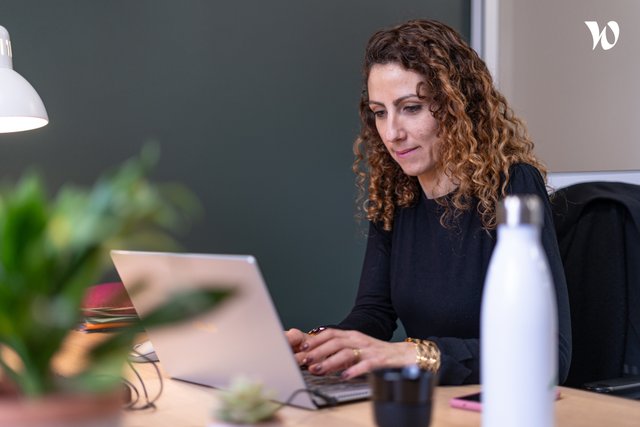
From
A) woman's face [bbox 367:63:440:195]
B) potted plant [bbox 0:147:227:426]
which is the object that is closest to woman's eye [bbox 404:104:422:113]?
woman's face [bbox 367:63:440:195]

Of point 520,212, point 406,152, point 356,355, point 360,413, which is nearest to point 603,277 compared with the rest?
point 406,152

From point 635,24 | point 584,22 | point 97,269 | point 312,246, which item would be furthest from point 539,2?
point 97,269

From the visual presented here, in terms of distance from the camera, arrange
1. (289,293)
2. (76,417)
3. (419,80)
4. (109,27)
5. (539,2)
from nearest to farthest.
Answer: (76,417), (419,80), (109,27), (289,293), (539,2)

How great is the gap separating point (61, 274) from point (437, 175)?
140 cm

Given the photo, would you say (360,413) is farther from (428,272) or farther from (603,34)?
(603,34)

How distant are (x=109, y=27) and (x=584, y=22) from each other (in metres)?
1.71

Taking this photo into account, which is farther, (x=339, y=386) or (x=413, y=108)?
(x=413, y=108)

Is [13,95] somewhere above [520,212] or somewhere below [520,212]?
above

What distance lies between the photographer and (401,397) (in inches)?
33.9

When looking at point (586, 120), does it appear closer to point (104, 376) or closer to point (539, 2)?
point (539, 2)

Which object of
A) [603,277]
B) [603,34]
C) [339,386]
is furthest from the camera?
[603,34]

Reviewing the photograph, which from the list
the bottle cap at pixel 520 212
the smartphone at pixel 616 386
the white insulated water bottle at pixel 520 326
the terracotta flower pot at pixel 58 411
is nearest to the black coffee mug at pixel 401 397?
the white insulated water bottle at pixel 520 326

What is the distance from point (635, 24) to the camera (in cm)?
315

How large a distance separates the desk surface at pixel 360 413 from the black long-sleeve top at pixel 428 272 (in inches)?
19.5
